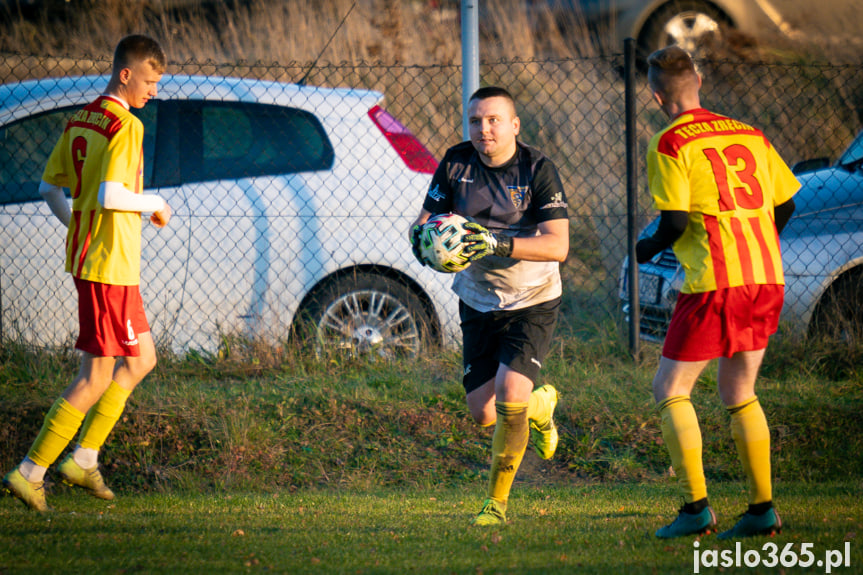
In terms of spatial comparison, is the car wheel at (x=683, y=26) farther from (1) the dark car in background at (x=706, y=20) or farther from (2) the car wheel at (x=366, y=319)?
(2) the car wheel at (x=366, y=319)

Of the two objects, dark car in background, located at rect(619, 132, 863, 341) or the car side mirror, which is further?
the car side mirror

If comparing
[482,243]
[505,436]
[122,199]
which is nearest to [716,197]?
[482,243]

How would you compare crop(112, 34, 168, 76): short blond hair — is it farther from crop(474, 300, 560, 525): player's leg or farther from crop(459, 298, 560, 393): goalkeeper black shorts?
crop(474, 300, 560, 525): player's leg

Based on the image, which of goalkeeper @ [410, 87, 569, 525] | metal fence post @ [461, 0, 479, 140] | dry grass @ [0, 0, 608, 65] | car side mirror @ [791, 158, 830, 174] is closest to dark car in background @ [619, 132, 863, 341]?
car side mirror @ [791, 158, 830, 174]

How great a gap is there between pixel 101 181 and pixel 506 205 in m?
1.86

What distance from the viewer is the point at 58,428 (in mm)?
3869

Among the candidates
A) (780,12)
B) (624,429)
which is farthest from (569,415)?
(780,12)

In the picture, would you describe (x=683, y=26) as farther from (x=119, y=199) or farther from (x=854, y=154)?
(x=119, y=199)

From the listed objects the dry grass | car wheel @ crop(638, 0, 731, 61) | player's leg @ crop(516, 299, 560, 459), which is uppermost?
the dry grass

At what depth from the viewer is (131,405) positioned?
5.02 metres

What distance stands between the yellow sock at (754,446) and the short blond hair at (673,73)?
1.30 meters

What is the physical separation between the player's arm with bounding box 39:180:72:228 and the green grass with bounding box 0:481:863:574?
1434 mm

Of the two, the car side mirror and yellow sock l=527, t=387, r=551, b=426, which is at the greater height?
the car side mirror

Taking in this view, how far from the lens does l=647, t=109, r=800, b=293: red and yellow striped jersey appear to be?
3.25 meters
